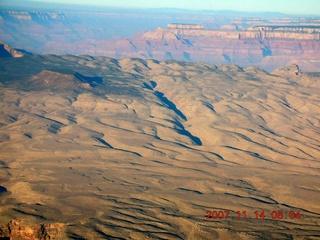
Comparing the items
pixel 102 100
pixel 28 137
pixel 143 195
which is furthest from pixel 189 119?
pixel 143 195
